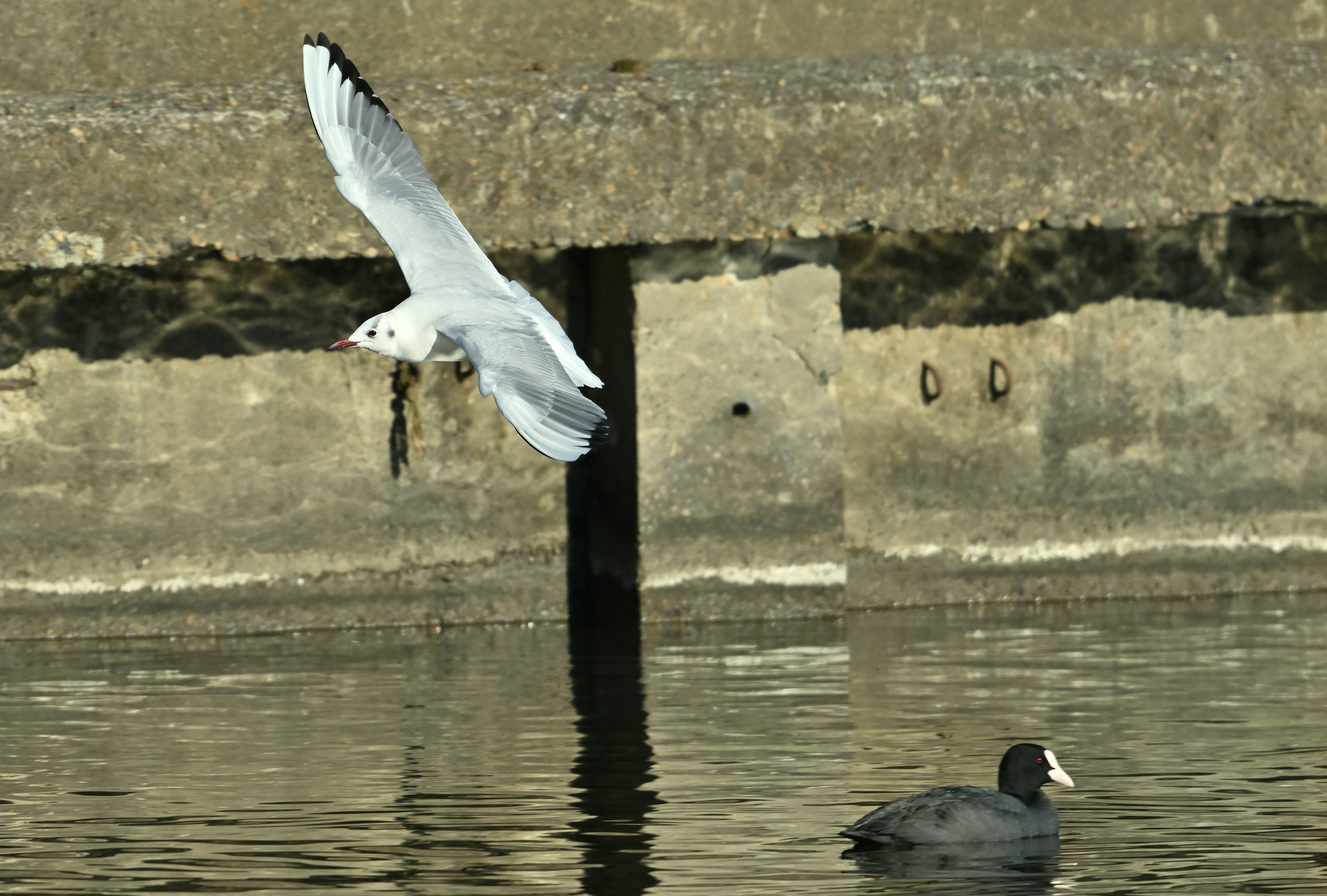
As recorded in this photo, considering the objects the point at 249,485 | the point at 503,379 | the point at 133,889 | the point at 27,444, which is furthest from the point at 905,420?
the point at 133,889

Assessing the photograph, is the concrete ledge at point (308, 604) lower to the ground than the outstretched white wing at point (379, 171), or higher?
lower

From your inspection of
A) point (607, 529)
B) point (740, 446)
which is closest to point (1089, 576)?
point (740, 446)

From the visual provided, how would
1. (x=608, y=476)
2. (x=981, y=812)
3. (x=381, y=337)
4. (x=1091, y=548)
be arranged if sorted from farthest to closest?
1. (x=1091, y=548)
2. (x=608, y=476)
3. (x=381, y=337)
4. (x=981, y=812)

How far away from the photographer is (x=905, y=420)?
9.13m

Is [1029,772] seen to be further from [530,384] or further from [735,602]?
[735,602]

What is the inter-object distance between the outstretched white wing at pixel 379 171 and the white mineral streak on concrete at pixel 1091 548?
332cm

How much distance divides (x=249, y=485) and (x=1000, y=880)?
Answer: 4.57m

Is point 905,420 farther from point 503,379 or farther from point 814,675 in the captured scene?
point 503,379

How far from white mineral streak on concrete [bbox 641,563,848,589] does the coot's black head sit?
326cm

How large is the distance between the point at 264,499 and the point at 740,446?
5.86ft

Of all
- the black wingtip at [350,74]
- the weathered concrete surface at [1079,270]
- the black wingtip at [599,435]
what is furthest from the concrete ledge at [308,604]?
the black wingtip at [599,435]

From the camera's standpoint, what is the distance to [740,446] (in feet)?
27.6

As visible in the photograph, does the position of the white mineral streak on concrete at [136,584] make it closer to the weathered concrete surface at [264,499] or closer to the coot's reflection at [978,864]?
the weathered concrete surface at [264,499]

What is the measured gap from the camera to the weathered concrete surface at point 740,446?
8.33 meters
